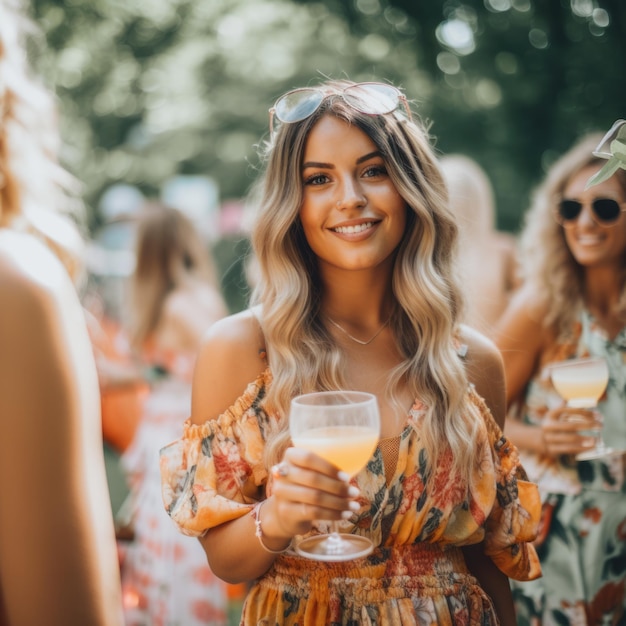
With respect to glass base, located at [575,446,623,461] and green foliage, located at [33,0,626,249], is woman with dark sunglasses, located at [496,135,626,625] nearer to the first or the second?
glass base, located at [575,446,623,461]

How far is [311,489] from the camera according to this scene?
1.78 meters

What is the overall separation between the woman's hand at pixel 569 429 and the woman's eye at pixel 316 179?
1690 millimetres

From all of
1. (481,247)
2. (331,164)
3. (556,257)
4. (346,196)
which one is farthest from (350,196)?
(481,247)

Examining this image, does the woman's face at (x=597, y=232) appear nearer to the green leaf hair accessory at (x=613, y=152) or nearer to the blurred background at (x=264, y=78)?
the green leaf hair accessory at (x=613, y=152)

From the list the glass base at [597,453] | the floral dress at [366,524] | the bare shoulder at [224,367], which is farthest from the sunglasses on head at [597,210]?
the bare shoulder at [224,367]

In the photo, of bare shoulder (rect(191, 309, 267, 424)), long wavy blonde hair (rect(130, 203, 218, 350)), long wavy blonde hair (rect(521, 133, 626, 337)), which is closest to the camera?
bare shoulder (rect(191, 309, 267, 424))

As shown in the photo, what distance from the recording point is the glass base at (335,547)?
76.8 inches

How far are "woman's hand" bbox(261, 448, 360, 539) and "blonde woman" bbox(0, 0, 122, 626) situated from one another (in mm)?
531

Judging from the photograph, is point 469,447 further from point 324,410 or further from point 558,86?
point 558,86

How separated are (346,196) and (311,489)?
1.01 metres

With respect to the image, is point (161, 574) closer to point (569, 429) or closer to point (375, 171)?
point (569, 429)

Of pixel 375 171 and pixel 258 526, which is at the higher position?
pixel 375 171

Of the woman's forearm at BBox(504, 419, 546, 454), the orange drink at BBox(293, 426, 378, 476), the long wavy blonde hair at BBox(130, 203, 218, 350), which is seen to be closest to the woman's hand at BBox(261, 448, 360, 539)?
the orange drink at BBox(293, 426, 378, 476)

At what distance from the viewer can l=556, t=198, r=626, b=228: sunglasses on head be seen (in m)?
3.63
